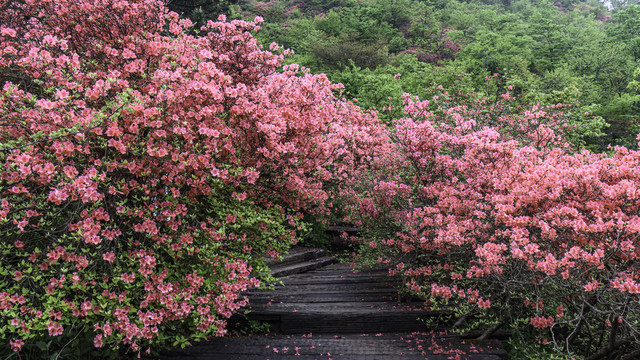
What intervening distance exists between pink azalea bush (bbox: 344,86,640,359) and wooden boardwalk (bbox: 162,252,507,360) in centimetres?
35

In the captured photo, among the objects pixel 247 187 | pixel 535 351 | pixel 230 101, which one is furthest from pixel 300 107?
pixel 535 351

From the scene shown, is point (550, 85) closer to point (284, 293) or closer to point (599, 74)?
point (599, 74)

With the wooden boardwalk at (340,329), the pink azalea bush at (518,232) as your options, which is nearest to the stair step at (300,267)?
the wooden boardwalk at (340,329)

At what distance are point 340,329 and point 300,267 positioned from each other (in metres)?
2.34

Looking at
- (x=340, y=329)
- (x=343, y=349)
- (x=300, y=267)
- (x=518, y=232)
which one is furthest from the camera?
(x=300, y=267)

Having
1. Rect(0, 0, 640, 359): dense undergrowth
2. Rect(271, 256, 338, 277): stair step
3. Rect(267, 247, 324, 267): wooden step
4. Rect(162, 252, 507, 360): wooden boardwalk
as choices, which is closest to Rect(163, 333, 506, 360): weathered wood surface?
Rect(162, 252, 507, 360): wooden boardwalk

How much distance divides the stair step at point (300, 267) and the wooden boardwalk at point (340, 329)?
296 mm

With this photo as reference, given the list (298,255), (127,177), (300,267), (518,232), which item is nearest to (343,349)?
(518,232)

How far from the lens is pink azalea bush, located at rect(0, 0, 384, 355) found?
2.59 m

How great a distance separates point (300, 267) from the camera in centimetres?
652

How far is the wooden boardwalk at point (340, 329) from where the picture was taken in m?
3.43

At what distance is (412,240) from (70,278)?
3.45 m

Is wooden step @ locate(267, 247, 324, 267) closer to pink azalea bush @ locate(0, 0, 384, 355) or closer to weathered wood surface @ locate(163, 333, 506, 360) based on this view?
pink azalea bush @ locate(0, 0, 384, 355)

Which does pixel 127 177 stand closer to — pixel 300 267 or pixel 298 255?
pixel 300 267
